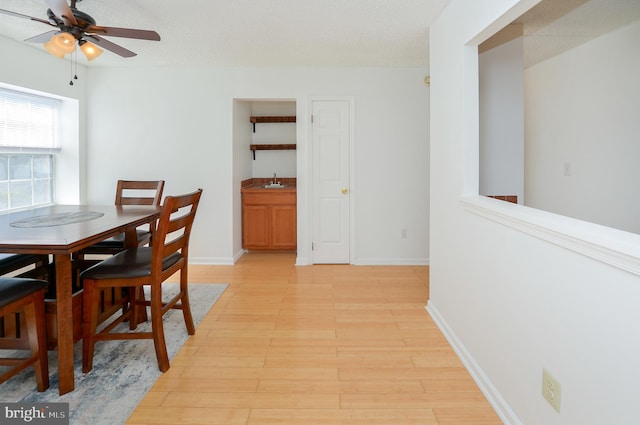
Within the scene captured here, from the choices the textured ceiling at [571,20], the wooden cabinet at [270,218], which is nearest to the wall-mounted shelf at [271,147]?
the wooden cabinet at [270,218]

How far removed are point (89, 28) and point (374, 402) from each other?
2747 mm

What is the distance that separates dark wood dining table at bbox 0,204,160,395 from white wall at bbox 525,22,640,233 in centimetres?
378

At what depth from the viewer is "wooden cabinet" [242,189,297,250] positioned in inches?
209

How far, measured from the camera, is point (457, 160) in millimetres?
2691

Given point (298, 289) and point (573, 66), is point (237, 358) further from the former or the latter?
point (573, 66)

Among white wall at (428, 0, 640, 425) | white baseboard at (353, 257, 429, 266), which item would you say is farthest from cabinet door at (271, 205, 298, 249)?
white wall at (428, 0, 640, 425)

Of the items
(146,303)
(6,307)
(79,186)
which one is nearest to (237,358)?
(146,303)

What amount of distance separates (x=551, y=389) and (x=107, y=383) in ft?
6.95

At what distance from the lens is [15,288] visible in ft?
6.59

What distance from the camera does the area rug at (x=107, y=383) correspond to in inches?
76.9

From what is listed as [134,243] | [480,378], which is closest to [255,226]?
[134,243]

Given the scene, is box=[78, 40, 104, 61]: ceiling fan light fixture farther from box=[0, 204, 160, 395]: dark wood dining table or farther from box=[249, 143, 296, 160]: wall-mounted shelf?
box=[249, 143, 296, 160]: wall-mounted shelf

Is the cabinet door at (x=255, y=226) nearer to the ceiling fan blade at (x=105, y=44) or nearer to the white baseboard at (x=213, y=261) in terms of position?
the white baseboard at (x=213, y=261)

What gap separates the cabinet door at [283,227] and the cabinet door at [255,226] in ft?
0.29
